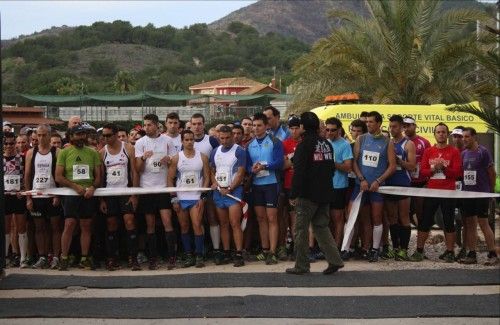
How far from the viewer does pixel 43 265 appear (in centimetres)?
1164

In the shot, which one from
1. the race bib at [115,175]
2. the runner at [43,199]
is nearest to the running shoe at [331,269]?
the race bib at [115,175]

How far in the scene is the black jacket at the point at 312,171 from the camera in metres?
10.3

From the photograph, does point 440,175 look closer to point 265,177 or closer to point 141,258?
point 265,177

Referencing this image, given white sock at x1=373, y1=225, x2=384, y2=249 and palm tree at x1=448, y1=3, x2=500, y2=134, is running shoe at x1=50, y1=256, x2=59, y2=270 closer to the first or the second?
white sock at x1=373, y1=225, x2=384, y2=249

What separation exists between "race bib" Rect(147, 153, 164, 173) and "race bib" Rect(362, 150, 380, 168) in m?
3.00

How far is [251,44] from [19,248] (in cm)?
13467

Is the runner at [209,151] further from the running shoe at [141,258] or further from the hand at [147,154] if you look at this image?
the running shoe at [141,258]

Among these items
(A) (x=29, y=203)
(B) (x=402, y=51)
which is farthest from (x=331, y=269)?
(B) (x=402, y=51)

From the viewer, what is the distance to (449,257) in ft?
38.0

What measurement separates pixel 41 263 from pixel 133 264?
142cm

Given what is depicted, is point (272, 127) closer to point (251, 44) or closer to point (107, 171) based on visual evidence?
point (107, 171)

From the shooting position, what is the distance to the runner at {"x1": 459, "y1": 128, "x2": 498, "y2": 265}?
37.6ft

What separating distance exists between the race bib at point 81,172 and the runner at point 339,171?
3.53 metres

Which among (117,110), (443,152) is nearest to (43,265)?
(443,152)
